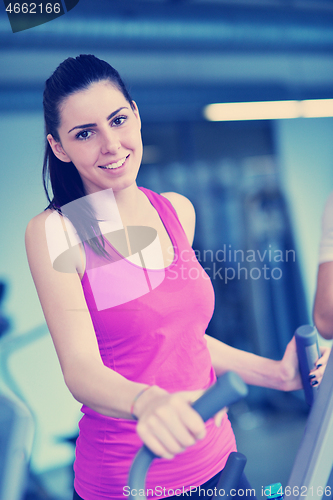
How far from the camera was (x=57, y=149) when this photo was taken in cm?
98

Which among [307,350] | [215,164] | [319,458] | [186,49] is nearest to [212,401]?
[319,458]

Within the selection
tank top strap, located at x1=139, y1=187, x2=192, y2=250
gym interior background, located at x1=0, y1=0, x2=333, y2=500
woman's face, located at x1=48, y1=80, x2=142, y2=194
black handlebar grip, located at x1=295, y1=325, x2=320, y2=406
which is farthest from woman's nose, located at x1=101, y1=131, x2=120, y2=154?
black handlebar grip, located at x1=295, y1=325, x2=320, y2=406

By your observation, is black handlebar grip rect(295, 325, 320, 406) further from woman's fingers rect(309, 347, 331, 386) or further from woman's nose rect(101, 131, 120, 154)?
woman's nose rect(101, 131, 120, 154)

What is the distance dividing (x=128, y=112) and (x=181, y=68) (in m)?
0.88

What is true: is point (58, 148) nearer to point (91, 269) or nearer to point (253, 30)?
point (91, 269)

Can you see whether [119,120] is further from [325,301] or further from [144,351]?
[325,301]

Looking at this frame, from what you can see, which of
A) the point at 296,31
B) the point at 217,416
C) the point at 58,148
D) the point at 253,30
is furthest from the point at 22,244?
the point at 296,31

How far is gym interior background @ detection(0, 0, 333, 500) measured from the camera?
1.42m

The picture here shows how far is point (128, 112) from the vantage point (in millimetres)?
986

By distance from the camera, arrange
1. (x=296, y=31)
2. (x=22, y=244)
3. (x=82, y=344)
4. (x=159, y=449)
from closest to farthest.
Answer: (x=159, y=449) < (x=82, y=344) < (x=22, y=244) < (x=296, y=31)

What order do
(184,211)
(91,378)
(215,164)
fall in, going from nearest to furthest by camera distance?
(91,378) < (184,211) < (215,164)

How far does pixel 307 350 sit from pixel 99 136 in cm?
68

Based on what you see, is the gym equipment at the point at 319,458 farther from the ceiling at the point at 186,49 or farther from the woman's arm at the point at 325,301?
the ceiling at the point at 186,49

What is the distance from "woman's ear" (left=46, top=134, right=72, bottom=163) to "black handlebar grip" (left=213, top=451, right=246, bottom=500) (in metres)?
0.71
